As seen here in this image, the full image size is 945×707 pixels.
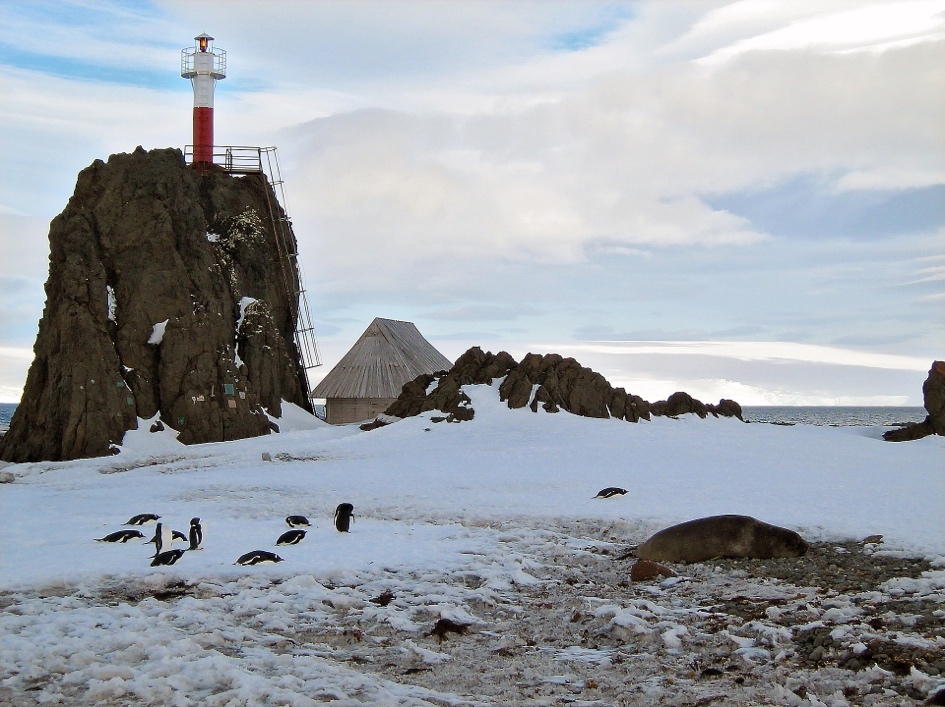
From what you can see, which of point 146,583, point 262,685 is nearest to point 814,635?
point 262,685

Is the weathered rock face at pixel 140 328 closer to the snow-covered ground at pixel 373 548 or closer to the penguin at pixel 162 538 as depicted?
the snow-covered ground at pixel 373 548

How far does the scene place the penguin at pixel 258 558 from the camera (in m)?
12.8

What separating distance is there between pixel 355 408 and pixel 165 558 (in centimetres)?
3471

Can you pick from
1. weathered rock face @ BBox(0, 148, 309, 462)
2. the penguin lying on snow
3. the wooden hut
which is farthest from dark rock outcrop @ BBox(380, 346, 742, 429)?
the penguin lying on snow

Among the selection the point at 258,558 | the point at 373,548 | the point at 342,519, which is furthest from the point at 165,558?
the point at 342,519

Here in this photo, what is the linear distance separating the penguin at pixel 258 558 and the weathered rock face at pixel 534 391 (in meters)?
21.4

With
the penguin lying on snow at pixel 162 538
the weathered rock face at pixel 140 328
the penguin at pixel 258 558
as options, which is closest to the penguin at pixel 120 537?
the penguin lying on snow at pixel 162 538

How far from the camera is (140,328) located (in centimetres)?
3772

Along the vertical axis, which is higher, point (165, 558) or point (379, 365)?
point (379, 365)

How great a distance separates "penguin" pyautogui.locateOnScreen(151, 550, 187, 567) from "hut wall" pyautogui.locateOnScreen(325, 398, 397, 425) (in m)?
33.9

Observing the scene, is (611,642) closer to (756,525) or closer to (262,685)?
(262,685)

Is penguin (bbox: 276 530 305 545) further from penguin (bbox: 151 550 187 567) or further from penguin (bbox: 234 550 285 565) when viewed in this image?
penguin (bbox: 151 550 187 567)

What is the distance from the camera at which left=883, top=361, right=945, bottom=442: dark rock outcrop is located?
37500 millimetres

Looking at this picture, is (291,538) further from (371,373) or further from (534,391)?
(371,373)
